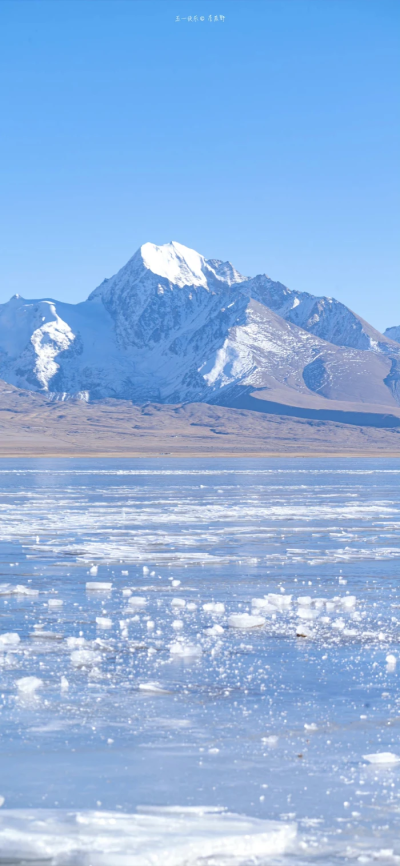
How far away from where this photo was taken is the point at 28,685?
44.7 ft

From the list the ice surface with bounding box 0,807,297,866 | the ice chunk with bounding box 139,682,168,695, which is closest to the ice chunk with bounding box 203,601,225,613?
the ice chunk with bounding box 139,682,168,695

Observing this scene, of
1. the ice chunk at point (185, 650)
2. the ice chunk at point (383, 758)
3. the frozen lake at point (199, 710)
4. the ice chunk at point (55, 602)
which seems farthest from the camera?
the ice chunk at point (55, 602)

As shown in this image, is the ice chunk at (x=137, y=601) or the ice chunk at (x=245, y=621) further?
the ice chunk at (x=137, y=601)

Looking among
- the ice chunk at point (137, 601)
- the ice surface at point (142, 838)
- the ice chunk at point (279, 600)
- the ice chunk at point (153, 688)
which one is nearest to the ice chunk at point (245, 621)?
the ice chunk at point (279, 600)

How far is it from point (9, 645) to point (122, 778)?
6.59 metres

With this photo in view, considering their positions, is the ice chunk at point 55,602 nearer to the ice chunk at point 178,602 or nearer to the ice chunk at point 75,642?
the ice chunk at point 178,602

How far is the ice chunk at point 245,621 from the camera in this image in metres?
18.3

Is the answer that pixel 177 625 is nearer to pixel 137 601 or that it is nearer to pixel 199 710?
pixel 137 601

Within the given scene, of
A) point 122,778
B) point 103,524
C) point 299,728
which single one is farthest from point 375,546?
point 122,778

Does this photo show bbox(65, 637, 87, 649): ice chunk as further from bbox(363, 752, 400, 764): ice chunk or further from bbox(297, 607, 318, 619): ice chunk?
bbox(363, 752, 400, 764): ice chunk

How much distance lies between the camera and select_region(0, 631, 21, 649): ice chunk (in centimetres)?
1645

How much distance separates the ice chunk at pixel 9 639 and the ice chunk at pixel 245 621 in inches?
160

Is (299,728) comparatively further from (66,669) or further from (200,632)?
(200,632)

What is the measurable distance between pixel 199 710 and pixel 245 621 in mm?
5685
